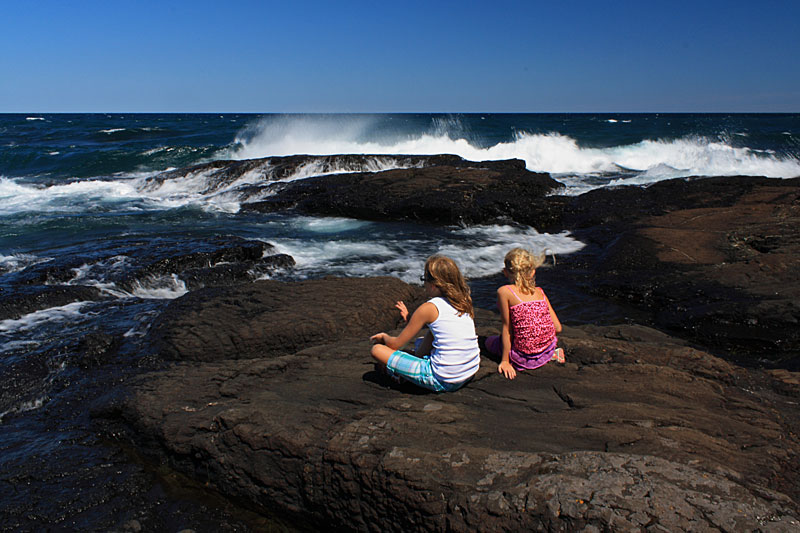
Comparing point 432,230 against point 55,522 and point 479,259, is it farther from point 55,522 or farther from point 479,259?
point 55,522

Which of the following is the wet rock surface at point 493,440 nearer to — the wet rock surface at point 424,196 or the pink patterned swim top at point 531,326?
the pink patterned swim top at point 531,326

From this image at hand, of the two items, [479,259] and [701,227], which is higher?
[701,227]

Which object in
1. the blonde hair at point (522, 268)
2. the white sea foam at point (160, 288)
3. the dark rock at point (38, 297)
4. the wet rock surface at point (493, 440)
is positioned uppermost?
the blonde hair at point (522, 268)

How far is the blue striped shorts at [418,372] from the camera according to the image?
139 inches

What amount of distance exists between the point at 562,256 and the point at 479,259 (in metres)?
1.56

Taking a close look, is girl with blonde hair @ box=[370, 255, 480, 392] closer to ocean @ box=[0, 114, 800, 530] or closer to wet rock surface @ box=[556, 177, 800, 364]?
ocean @ box=[0, 114, 800, 530]

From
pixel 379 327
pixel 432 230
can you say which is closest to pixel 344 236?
pixel 432 230

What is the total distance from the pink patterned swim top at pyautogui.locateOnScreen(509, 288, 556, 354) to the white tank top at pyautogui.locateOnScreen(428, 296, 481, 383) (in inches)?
20.3

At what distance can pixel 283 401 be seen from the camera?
359cm

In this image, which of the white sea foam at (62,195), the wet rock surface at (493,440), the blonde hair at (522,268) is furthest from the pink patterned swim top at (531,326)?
the white sea foam at (62,195)

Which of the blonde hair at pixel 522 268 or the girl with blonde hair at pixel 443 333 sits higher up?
the blonde hair at pixel 522 268

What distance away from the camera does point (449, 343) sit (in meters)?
3.54

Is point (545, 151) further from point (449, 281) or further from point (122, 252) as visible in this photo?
point (449, 281)

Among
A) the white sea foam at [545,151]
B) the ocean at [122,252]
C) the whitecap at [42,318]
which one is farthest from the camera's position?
the white sea foam at [545,151]
